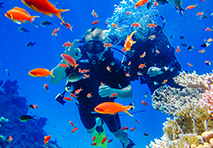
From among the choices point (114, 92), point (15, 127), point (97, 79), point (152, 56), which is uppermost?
point (152, 56)

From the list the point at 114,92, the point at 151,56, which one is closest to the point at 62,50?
the point at 151,56

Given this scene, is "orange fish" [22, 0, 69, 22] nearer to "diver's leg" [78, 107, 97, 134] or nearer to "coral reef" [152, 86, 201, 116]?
"diver's leg" [78, 107, 97, 134]

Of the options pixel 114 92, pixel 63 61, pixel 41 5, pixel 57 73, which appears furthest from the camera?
pixel 57 73

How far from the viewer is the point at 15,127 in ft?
32.1

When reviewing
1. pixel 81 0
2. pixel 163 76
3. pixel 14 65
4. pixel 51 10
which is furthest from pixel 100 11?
pixel 14 65

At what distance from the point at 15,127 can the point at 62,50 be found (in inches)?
1572

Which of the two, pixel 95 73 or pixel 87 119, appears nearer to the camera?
pixel 95 73

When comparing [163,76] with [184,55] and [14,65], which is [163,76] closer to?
[14,65]

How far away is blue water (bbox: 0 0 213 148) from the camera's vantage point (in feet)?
113

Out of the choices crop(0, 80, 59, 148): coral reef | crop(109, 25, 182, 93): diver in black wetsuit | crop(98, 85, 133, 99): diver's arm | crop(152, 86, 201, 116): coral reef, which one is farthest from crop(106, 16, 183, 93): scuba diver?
crop(0, 80, 59, 148): coral reef

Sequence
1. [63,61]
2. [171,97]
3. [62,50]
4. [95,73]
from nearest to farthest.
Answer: [63,61]
[95,73]
[171,97]
[62,50]

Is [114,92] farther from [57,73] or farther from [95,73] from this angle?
[57,73]

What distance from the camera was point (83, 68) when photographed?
3965mm

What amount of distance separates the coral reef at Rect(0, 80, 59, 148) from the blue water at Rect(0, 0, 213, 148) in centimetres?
2007
